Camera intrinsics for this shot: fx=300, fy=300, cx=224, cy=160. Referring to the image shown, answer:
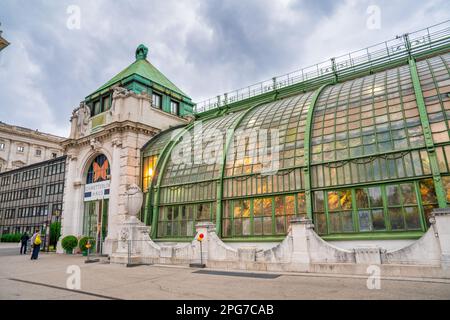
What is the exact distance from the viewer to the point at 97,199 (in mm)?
30172

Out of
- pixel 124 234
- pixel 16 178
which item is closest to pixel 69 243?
pixel 124 234

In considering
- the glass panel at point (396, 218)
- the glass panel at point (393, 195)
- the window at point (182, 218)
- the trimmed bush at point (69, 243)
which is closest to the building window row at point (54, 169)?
the trimmed bush at point (69, 243)

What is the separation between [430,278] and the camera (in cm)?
1117

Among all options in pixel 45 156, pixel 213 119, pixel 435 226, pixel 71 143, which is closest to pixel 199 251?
pixel 435 226

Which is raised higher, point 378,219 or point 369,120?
point 369,120

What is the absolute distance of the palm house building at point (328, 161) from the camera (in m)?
14.6

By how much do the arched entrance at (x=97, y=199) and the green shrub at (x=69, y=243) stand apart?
1.50m

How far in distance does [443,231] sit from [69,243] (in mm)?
30235

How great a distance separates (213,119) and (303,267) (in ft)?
57.3

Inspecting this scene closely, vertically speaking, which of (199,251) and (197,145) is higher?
(197,145)

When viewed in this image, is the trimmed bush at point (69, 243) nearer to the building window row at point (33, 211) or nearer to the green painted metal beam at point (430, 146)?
the green painted metal beam at point (430, 146)

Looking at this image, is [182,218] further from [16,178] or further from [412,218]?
[16,178]

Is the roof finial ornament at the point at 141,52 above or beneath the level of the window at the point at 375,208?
above
